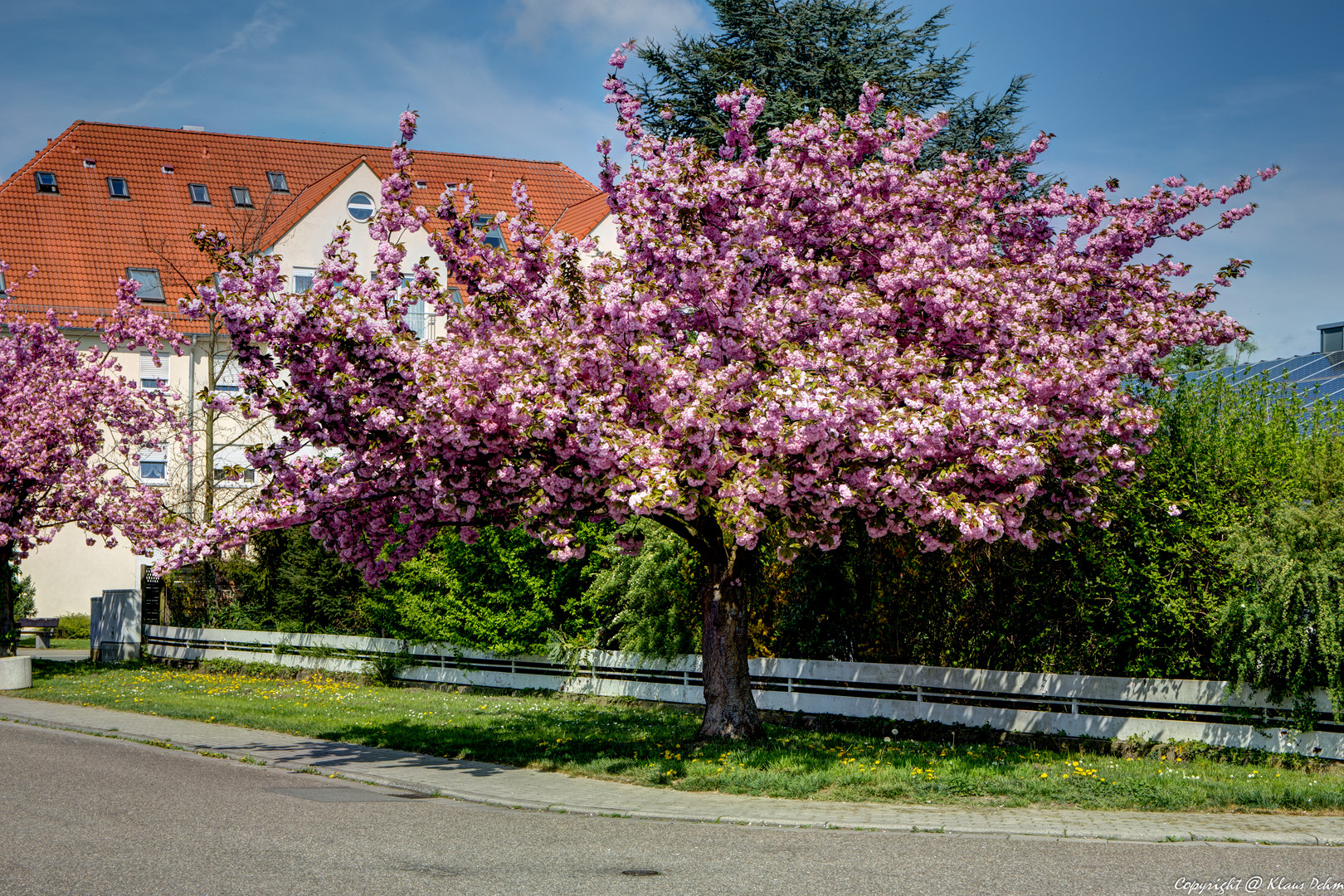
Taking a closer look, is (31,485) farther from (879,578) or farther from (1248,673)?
(1248,673)

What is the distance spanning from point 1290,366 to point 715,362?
26.9 meters

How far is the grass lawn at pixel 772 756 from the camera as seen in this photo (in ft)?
34.1

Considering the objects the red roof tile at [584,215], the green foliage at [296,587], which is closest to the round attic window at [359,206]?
the red roof tile at [584,215]

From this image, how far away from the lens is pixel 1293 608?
11844 mm

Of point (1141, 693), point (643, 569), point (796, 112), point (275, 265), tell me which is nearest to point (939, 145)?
point (796, 112)

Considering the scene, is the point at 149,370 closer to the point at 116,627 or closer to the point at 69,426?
the point at 116,627

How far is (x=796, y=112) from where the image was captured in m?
25.1

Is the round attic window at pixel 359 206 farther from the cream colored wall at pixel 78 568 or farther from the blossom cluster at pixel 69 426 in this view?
the blossom cluster at pixel 69 426

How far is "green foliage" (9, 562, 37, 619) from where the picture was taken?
124ft

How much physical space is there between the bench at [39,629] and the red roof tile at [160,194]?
10.1 m

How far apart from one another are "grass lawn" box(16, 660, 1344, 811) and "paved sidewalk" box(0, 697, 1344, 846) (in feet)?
0.88

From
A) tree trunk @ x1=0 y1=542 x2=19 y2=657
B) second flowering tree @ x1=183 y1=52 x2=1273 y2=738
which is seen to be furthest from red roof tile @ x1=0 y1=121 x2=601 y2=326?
second flowering tree @ x1=183 y1=52 x2=1273 y2=738

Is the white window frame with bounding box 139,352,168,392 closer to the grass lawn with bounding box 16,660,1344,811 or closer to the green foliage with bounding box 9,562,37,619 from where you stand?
the green foliage with bounding box 9,562,37,619

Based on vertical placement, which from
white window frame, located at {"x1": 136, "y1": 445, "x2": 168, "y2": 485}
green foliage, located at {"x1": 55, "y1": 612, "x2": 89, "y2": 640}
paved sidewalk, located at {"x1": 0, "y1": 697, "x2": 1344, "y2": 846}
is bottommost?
paved sidewalk, located at {"x1": 0, "y1": 697, "x2": 1344, "y2": 846}
